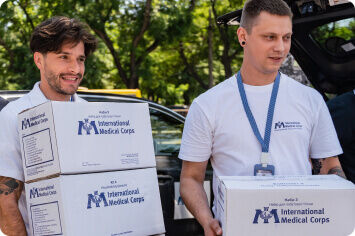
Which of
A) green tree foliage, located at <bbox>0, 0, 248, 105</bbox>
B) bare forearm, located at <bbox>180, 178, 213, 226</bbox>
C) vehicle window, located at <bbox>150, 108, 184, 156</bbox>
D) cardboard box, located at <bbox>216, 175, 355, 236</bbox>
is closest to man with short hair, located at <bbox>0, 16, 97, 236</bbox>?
bare forearm, located at <bbox>180, 178, 213, 226</bbox>

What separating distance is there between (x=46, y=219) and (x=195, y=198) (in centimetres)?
75

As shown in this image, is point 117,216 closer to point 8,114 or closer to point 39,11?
point 8,114

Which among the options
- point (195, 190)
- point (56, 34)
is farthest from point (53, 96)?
point (195, 190)

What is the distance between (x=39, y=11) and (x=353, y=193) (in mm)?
14289

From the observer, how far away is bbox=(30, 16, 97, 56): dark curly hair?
8.09ft

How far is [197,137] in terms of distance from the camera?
2303mm

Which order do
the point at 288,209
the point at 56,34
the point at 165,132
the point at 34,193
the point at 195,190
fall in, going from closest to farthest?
the point at 288,209, the point at 34,193, the point at 195,190, the point at 56,34, the point at 165,132

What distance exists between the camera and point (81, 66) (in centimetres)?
255

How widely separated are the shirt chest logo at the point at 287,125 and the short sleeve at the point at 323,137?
11cm

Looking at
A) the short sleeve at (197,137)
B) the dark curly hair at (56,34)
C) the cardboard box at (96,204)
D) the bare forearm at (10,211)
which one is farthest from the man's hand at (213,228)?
the dark curly hair at (56,34)

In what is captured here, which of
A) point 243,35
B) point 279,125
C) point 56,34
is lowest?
point 279,125

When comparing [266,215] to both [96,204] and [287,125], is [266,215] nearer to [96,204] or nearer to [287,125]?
[287,125]

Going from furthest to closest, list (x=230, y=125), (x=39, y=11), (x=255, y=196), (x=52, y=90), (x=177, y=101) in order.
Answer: (x=177, y=101) < (x=39, y=11) < (x=52, y=90) < (x=230, y=125) < (x=255, y=196)

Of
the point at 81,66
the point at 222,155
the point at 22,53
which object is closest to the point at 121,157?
the point at 222,155
